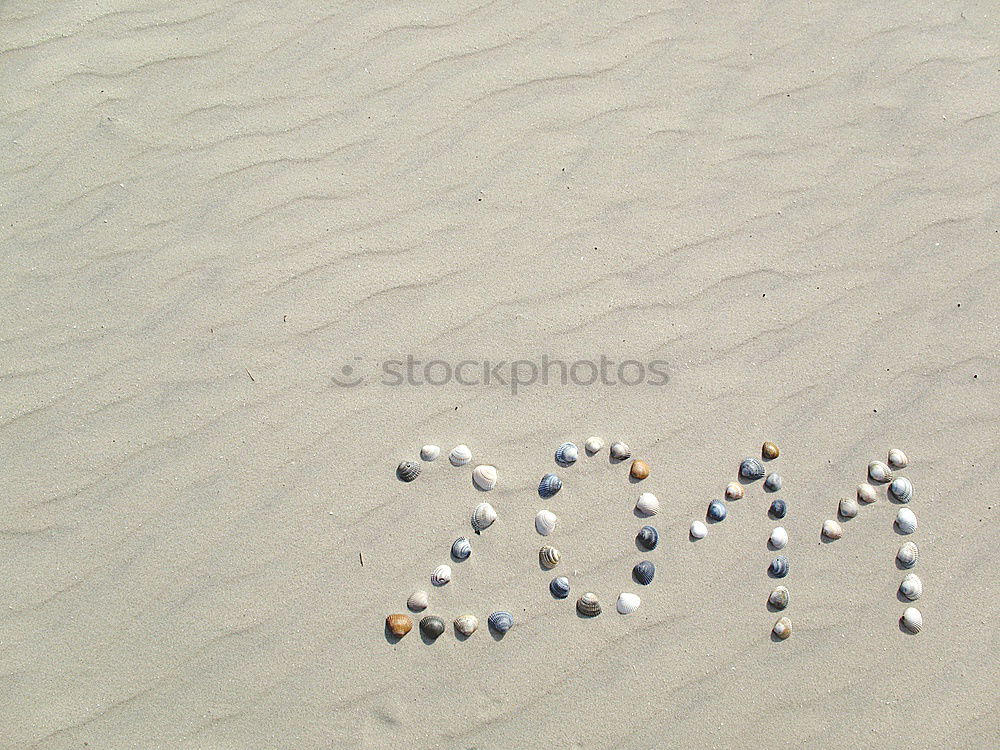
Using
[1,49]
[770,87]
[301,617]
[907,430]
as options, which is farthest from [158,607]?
[770,87]

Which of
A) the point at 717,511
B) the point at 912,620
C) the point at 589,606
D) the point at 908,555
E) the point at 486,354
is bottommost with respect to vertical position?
the point at 912,620

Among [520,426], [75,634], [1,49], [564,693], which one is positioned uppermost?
[1,49]

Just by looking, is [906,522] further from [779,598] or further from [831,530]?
[779,598]

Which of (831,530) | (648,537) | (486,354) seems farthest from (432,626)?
(831,530)

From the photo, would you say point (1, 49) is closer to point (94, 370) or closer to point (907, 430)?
point (94, 370)


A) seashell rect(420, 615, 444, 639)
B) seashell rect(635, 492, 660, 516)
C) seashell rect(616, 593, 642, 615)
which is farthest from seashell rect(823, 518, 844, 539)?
seashell rect(420, 615, 444, 639)

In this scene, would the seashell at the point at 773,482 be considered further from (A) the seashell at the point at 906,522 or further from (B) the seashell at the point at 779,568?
(A) the seashell at the point at 906,522
